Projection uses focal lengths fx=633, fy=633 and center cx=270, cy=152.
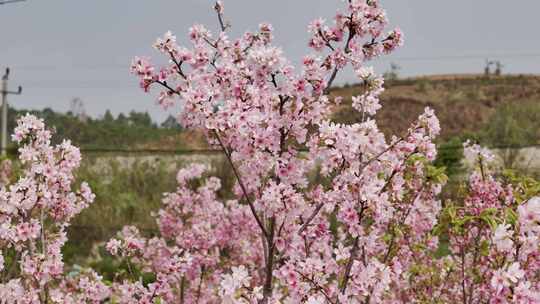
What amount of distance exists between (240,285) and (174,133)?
33.3 m

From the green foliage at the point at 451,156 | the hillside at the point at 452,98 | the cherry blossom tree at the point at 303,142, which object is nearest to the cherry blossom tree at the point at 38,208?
the cherry blossom tree at the point at 303,142

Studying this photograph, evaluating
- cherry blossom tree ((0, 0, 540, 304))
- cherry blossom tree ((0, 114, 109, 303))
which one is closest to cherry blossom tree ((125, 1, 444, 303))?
cherry blossom tree ((0, 0, 540, 304))

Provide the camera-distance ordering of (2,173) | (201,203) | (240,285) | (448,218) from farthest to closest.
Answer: (2,173)
(201,203)
(448,218)
(240,285)

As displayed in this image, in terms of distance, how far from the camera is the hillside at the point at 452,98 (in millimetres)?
28953

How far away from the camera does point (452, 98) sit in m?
33.3

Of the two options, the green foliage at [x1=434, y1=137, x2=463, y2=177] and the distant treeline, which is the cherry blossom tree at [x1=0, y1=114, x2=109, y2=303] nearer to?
Result: the green foliage at [x1=434, y1=137, x2=463, y2=177]

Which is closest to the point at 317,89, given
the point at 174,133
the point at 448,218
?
the point at 448,218

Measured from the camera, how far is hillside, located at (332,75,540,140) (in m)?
29.0

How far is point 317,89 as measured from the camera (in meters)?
3.21

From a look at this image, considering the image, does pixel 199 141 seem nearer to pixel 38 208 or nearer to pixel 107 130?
pixel 107 130

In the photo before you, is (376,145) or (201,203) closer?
(376,145)

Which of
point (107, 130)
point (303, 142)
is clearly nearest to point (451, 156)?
point (303, 142)

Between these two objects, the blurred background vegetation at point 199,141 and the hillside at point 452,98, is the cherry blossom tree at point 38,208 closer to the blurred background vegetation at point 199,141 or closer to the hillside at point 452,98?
the blurred background vegetation at point 199,141

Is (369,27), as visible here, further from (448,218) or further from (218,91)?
(448,218)
